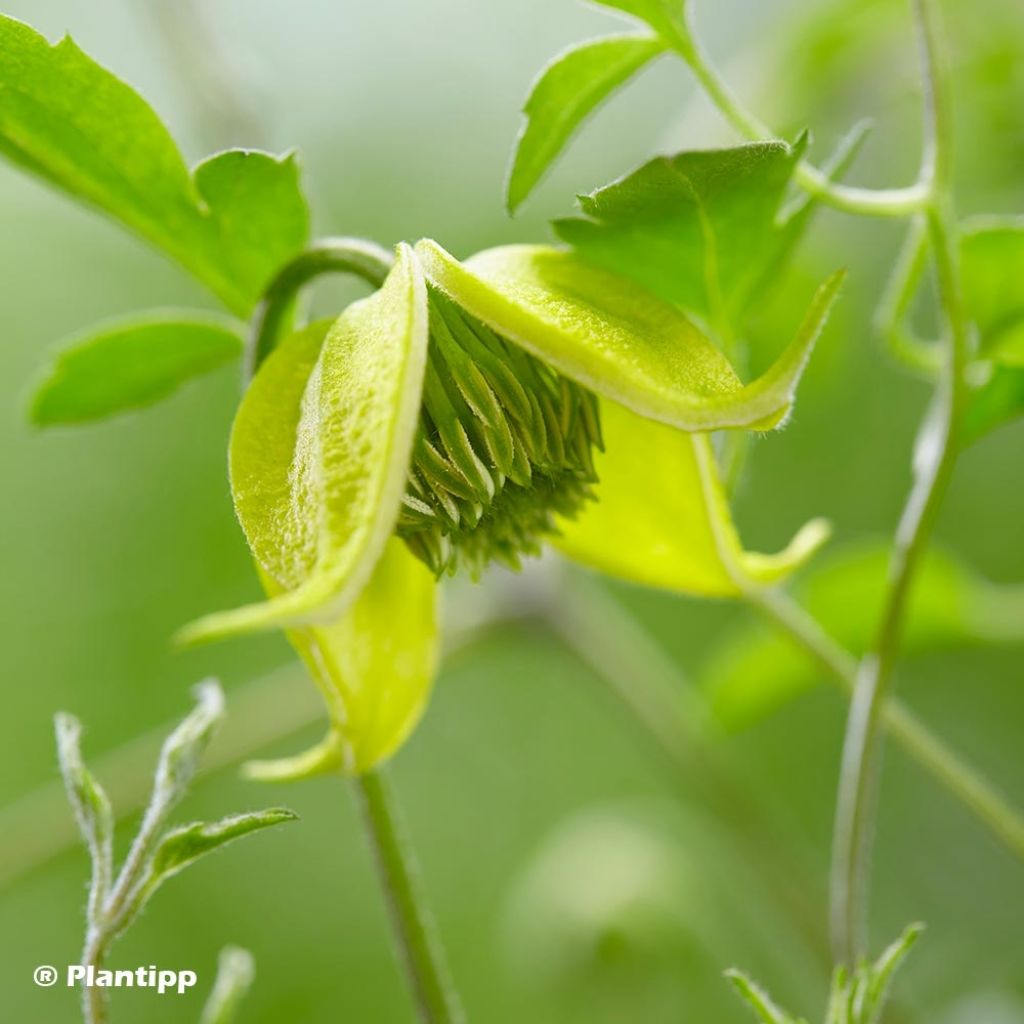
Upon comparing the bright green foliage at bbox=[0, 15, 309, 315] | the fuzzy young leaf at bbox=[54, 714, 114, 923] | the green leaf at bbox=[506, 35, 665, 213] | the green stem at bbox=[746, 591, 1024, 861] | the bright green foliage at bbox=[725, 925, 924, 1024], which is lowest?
the bright green foliage at bbox=[725, 925, 924, 1024]

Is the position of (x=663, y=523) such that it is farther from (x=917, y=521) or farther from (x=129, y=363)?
(x=129, y=363)

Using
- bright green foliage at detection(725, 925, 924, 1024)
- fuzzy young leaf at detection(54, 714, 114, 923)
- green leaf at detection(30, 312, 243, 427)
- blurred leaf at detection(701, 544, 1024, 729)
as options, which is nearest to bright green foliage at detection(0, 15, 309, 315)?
green leaf at detection(30, 312, 243, 427)

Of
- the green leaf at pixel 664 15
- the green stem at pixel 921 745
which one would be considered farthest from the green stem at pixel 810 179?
the green stem at pixel 921 745

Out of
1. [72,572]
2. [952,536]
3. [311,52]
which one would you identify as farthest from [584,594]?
[311,52]

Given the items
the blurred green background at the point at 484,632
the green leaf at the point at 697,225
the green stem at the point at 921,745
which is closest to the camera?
the green leaf at the point at 697,225

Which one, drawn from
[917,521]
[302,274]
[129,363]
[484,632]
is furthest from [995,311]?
[484,632]

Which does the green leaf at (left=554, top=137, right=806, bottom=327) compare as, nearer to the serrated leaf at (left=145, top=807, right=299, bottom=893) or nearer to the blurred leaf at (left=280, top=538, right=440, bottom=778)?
the blurred leaf at (left=280, top=538, right=440, bottom=778)

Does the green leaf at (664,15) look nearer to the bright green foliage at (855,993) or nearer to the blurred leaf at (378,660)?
the blurred leaf at (378,660)
